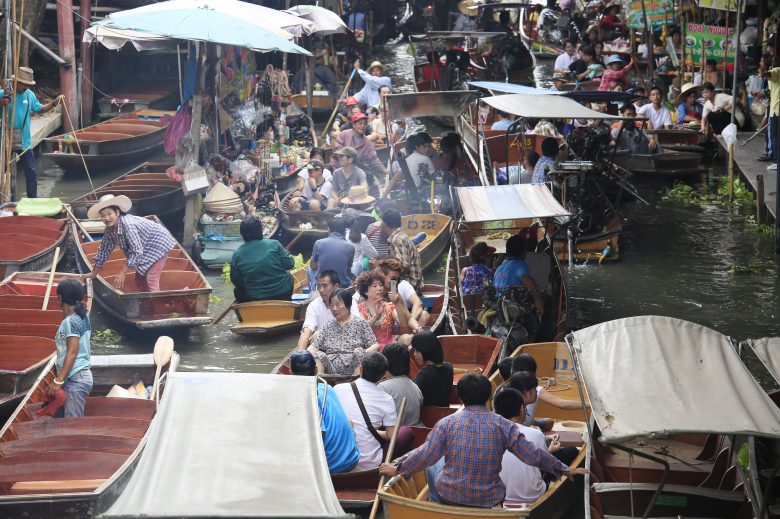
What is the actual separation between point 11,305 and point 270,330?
2623 mm

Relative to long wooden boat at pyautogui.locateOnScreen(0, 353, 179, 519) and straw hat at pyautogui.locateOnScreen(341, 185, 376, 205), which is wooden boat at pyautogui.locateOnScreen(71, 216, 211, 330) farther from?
straw hat at pyautogui.locateOnScreen(341, 185, 376, 205)

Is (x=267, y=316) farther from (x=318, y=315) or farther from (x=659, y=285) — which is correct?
(x=659, y=285)

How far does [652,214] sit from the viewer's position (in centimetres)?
1800

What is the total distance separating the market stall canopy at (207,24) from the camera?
13.1 metres

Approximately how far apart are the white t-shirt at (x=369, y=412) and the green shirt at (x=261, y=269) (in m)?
3.99

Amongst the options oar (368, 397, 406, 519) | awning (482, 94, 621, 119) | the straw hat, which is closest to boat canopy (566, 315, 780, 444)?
oar (368, 397, 406, 519)

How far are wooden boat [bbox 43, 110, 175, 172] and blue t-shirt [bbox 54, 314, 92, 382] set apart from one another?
377 inches

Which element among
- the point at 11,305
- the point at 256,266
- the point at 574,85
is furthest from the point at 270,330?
the point at 574,85

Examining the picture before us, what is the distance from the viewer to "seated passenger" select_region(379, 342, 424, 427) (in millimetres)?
7809

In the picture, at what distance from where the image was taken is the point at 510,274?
1023cm

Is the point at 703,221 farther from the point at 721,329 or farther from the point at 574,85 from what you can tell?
the point at 574,85

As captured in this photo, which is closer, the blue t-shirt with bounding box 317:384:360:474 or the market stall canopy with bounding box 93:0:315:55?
the blue t-shirt with bounding box 317:384:360:474

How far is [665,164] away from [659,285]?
16.5 ft

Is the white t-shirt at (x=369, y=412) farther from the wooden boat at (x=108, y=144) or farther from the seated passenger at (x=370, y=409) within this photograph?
the wooden boat at (x=108, y=144)
